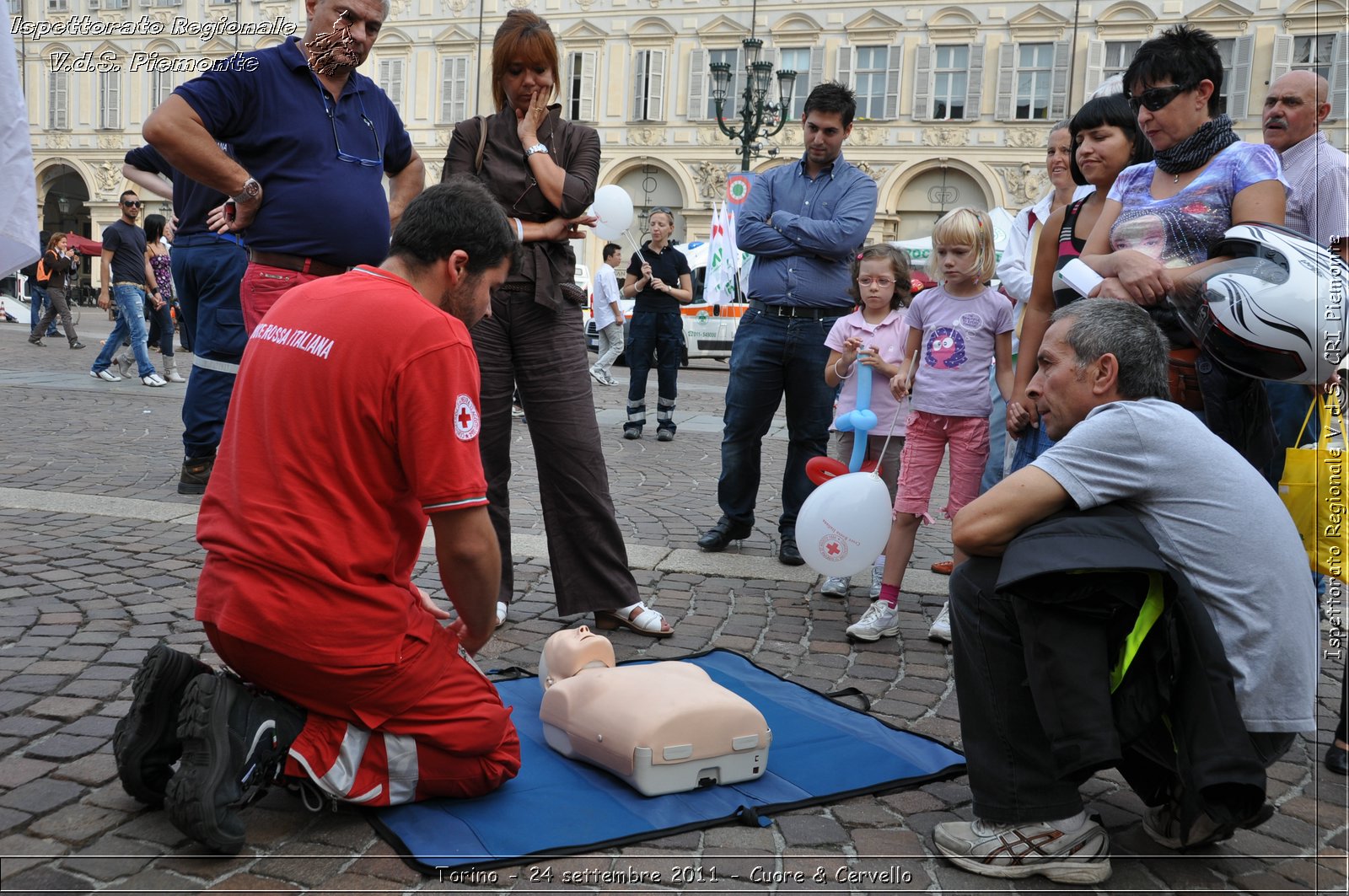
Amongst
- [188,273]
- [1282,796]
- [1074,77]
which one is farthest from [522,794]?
[1074,77]

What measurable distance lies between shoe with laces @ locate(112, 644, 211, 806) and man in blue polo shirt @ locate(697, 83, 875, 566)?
3358 millimetres

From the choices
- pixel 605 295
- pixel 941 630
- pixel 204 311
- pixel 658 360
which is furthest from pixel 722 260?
pixel 941 630

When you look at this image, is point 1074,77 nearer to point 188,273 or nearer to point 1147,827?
point 188,273

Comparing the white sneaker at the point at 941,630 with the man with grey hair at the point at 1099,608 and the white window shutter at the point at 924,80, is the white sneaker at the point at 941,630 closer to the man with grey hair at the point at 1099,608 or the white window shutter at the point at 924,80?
the man with grey hair at the point at 1099,608

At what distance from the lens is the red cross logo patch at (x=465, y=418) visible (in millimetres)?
2613

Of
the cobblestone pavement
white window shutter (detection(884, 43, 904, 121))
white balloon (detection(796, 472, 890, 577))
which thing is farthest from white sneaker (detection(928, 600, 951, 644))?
white window shutter (detection(884, 43, 904, 121))

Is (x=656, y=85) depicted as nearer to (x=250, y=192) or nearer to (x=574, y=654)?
(x=250, y=192)

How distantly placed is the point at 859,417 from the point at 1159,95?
197 centimetres

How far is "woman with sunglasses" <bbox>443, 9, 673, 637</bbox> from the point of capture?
14.4 feet

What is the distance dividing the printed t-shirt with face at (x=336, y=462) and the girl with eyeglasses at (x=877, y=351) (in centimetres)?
292

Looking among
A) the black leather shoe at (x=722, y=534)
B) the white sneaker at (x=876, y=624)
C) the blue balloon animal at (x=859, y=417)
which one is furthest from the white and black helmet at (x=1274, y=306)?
the black leather shoe at (x=722, y=534)

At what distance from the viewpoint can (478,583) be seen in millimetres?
2740

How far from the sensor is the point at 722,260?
21141mm

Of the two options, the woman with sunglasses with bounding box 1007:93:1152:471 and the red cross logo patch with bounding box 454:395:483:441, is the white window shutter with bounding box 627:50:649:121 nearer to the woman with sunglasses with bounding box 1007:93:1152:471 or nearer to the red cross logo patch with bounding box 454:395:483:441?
the woman with sunglasses with bounding box 1007:93:1152:471
